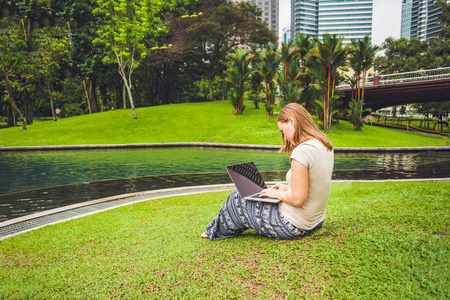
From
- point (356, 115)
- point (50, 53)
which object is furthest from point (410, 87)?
point (50, 53)

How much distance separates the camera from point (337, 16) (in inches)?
5832

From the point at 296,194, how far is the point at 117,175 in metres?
9.45

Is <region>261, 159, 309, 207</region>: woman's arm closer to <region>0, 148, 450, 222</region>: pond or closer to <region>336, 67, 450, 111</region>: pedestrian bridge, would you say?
<region>0, 148, 450, 222</region>: pond

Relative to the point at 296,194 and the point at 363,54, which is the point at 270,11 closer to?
the point at 363,54

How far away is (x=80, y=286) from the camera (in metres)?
2.68

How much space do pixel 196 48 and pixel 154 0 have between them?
9.59m

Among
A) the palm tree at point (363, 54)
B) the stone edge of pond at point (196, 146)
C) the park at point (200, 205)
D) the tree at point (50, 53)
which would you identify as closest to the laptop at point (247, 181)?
the park at point (200, 205)

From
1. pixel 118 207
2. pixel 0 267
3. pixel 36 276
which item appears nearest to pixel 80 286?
pixel 36 276

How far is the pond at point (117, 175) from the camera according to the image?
7594 millimetres

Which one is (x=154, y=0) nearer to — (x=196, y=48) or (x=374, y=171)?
(x=196, y=48)

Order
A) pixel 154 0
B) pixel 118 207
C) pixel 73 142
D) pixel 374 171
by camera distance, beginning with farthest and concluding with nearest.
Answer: pixel 154 0 → pixel 73 142 → pixel 374 171 → pixel 118 207

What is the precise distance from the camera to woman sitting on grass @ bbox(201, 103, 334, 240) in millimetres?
2555

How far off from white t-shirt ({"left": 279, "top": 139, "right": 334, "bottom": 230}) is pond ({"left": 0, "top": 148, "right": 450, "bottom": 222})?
20.5ft

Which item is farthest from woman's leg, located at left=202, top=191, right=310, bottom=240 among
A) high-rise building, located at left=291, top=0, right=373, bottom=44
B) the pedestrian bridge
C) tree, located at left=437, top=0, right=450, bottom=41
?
high-rise building, located at left=291, top=0, right=373, bottom=44
